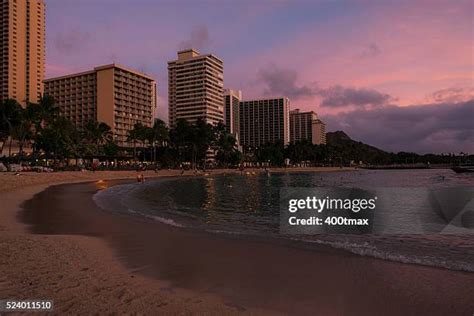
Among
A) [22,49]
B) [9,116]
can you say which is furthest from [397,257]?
[22,49]

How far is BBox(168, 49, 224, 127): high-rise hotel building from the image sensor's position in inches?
6924

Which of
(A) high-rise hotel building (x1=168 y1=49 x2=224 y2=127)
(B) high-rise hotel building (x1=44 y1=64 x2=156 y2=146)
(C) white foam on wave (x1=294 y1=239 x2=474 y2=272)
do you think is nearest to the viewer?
(C) white foam on wave (x1=294 y1=239 x2=474 y2=272)

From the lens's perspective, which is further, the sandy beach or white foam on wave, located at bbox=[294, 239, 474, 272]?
white foam on wave, located at bbox=[294, 239, 474, 272]

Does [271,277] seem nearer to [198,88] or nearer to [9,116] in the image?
[9,116]

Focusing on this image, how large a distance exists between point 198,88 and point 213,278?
175 m

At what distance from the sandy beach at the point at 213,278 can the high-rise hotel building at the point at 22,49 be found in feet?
506

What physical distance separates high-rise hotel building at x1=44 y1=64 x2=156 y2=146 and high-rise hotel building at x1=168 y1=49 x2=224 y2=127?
1076 inches

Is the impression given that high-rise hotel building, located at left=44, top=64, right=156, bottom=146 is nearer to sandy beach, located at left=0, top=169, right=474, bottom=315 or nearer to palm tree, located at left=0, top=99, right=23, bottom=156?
palm tree, located at left=0, top=99, right=23, bottom=156

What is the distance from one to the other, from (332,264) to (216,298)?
3.56 meters

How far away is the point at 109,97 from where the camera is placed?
135 m

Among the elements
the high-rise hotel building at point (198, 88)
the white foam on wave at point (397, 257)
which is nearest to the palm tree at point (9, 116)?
the white foam on wave at point (397, 257)

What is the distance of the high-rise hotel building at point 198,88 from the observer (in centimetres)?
17588

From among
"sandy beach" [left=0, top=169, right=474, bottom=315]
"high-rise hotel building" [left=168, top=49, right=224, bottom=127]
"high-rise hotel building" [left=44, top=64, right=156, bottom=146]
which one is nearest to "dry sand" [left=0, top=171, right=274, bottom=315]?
"sandy beach" [left=0, top=169, right=474, bottom=315]

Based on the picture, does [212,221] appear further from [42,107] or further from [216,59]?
[216,59]
